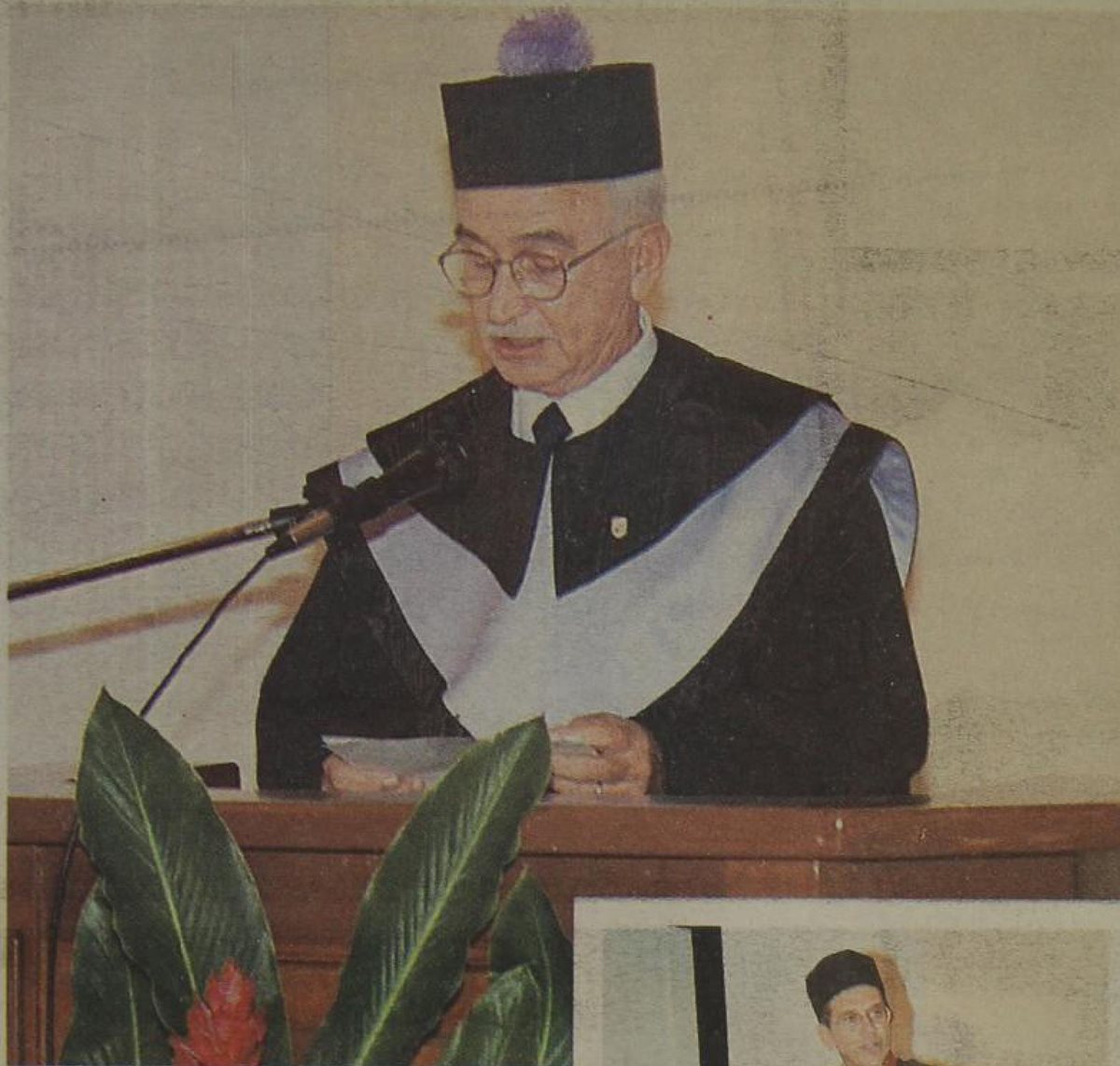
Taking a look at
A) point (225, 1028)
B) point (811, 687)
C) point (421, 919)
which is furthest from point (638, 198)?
point (225, 1028)

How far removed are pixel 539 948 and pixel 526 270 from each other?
2.19 feet

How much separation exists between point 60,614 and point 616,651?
57cm

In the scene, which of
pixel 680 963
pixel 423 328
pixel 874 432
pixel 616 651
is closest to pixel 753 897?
pixel 680 963

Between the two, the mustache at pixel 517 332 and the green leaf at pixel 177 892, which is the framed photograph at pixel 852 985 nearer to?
the green leaf at pixel 177 892

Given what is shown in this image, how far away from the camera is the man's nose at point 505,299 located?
1890 millimetres

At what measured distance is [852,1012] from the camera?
1.71 metres

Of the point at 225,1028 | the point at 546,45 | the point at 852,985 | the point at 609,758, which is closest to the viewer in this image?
the point at 225,1028

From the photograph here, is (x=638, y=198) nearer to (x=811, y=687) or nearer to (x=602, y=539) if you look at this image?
(x=602, y=539)

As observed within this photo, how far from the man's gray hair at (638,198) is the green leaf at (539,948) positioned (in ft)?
2.19

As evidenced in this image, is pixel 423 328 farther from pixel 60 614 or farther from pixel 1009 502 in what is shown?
pixel 1009 502

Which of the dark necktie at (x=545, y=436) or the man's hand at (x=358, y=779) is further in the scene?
the dark necktie at (x=545, y=436)

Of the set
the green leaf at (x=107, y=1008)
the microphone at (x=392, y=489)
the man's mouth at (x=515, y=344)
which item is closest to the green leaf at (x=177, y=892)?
the green leaf at (x=107, y=1008)

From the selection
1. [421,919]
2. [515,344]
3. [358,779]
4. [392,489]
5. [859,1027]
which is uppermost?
[515,344]

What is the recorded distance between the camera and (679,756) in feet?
6.00
